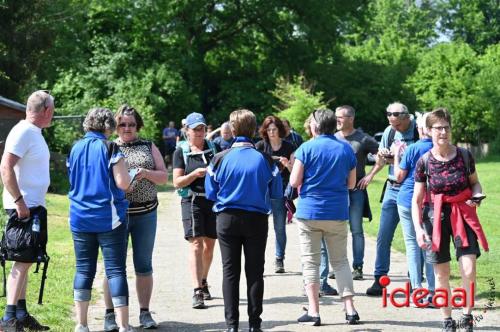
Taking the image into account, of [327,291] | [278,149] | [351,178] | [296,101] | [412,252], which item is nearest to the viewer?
[351,178]

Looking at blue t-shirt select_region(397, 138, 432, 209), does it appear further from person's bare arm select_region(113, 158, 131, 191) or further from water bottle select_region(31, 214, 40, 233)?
water bottle select_region(31, 214, 40, 233)

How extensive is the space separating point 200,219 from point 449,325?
2.74m

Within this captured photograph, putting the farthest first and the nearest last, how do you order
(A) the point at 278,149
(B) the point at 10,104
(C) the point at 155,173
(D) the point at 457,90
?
(D) the point at 457,90
(B) the point at 10,104
(A) the point at 278,149
(C) the point at 155,173

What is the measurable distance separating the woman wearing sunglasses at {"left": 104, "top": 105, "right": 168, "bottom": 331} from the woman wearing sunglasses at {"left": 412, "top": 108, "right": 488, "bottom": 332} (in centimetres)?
235

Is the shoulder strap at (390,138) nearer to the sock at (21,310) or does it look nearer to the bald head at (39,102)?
the bald head at (39,102)

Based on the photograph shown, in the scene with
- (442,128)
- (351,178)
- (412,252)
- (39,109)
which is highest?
(39,109)

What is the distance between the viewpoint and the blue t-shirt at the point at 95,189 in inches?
272

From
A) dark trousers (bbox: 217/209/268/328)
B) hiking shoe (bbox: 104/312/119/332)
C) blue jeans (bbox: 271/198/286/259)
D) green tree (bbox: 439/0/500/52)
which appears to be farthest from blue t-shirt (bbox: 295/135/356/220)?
green tree (bbox: 439/0/500/52)

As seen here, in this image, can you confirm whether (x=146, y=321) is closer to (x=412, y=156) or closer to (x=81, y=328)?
(x=81, y=328)

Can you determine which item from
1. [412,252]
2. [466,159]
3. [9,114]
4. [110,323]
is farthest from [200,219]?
[9,114]

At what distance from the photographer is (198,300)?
28.2 feet

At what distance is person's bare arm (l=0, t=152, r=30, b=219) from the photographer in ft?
23.4

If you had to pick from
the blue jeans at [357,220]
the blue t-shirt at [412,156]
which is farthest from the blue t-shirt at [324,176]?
the blue jeans at [357,220]

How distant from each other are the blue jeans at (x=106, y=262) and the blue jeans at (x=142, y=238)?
657mm
